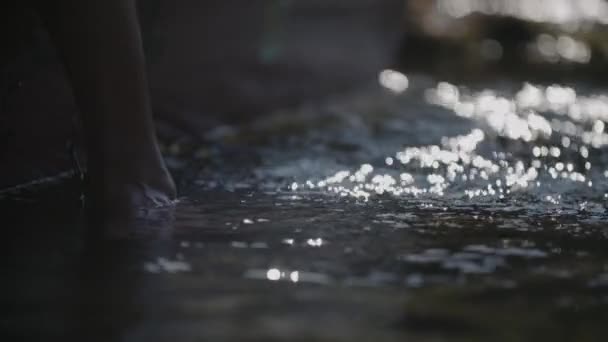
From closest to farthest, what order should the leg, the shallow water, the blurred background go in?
the shallow water, the leg, the blurred background

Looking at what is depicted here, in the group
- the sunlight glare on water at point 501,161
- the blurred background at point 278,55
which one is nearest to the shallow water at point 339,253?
the sunlight glare on water at point 501,161

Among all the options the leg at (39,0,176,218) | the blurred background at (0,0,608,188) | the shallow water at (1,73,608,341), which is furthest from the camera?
the blurred background at (0,0,608,188)

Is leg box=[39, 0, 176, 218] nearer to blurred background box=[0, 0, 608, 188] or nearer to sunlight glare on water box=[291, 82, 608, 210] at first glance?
blurred background box=[0, 0, 608, 188]

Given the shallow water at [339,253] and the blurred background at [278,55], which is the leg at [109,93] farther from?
the blurred background at [278,55]

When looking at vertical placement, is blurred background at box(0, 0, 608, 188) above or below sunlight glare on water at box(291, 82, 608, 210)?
above

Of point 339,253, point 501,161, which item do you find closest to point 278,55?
point 501,161

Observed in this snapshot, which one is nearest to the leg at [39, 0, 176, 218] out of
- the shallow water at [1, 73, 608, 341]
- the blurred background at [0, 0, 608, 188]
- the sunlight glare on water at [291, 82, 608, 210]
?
the shallow water at [1, 73, 608, 341]

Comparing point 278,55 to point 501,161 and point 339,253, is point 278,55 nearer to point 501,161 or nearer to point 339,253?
point 501,161

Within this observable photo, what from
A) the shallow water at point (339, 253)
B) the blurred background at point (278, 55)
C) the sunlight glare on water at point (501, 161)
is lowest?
the shallow water at point (339, 253)

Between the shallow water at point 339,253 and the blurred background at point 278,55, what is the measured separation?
0.20 meters

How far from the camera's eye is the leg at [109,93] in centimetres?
185

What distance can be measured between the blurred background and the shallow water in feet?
0.64

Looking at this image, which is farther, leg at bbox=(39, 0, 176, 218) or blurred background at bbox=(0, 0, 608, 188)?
blurred background at bbox=(0, 0, 608, 188)

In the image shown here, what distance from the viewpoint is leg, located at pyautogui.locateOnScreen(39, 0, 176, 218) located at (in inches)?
72.7
